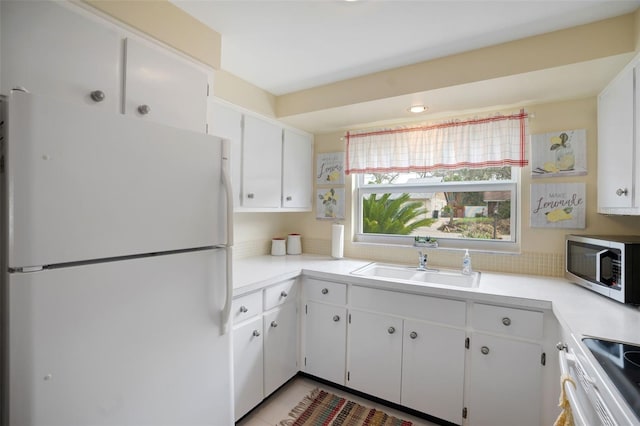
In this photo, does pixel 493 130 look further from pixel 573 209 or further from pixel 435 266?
pixel 435 266

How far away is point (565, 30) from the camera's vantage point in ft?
4.99

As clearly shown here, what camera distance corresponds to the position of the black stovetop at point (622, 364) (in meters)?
0.77

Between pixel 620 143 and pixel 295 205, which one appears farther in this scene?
pixel 295 205

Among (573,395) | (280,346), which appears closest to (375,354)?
(280,346)

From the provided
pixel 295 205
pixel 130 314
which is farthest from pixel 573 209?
pixel 130 314

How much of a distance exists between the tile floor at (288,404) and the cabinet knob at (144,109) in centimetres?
179

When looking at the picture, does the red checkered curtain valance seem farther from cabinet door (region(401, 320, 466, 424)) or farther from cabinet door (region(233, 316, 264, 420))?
cabinet door (region(233, 316, 264, 420))

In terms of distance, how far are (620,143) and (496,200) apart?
83 centimetres

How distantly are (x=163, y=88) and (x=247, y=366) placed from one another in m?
1.57

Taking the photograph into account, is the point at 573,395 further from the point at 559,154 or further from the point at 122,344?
the point at 559,154

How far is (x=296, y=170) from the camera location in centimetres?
275

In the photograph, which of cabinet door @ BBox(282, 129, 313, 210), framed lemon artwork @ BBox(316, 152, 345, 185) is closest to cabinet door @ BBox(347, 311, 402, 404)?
cabinet door @ BBox(282, 129, 313, 210)

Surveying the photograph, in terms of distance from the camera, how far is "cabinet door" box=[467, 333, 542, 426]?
5.20 feet

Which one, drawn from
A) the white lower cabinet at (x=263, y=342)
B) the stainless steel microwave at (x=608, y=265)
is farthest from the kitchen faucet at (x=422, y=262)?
the white lower cabinet at (x=263, y=342)
